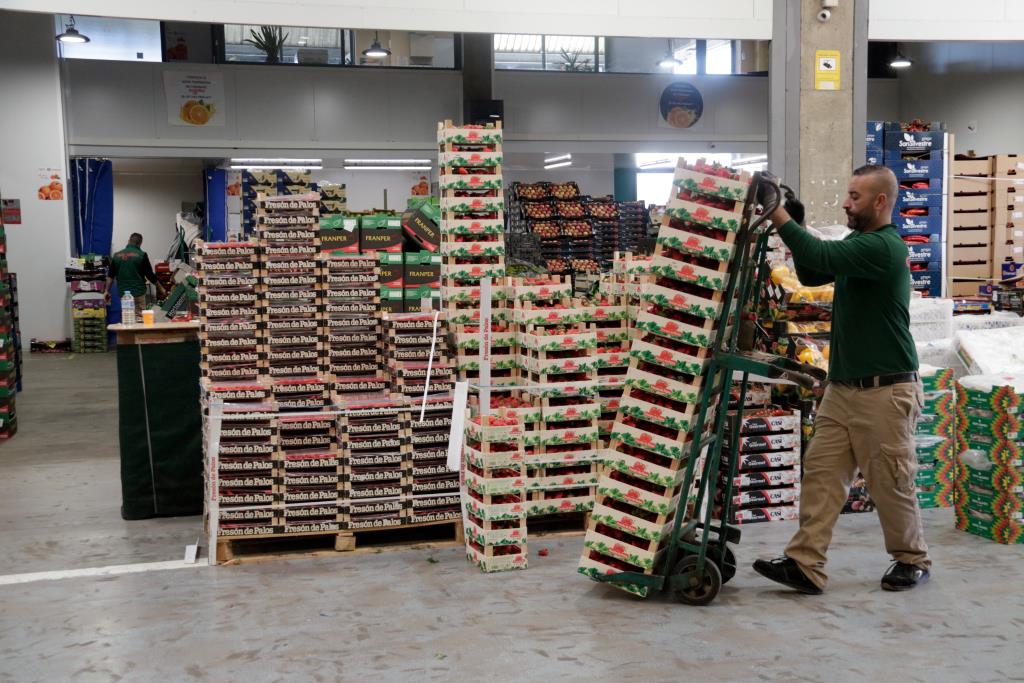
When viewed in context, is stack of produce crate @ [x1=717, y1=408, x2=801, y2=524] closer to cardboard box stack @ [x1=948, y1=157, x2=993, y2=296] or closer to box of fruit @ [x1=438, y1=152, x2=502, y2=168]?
box of fruit @ [x1=438, y1=152, x2=502, y2=168]

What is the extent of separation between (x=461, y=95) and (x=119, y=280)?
690 centimetres

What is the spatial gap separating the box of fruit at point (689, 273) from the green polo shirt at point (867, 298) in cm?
37

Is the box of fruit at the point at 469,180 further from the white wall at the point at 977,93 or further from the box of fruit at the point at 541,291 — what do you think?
the white wall at the point at 977,93

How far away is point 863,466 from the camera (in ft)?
17.1

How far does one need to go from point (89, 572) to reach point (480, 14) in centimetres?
643

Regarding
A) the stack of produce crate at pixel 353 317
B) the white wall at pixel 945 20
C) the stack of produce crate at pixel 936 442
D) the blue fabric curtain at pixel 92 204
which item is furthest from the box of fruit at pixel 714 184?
the blue fabric curtain at pixel 92 204

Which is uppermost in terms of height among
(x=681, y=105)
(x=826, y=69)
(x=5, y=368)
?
(x=681, y=105)

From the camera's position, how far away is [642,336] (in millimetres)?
5297

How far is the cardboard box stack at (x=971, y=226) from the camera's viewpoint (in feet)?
47.5

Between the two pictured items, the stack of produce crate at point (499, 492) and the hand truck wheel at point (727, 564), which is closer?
the hand truck wheel at point (727, 564)

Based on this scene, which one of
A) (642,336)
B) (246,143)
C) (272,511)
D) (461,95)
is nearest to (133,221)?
(246,143)

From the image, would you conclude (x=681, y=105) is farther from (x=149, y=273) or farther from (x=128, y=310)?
(x=128, y=310)

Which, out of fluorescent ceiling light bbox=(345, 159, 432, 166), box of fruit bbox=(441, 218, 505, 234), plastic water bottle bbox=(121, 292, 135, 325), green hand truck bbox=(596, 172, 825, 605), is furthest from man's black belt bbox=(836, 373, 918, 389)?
A: fluorescent ceiling light bbox=(345, 159, 432, 166)

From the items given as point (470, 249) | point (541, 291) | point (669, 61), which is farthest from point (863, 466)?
point (669, 61)
